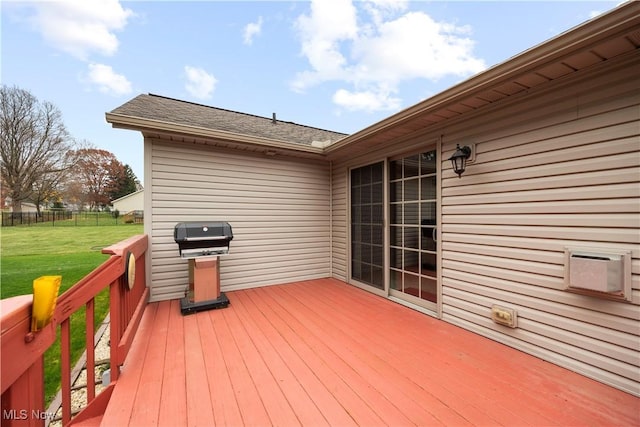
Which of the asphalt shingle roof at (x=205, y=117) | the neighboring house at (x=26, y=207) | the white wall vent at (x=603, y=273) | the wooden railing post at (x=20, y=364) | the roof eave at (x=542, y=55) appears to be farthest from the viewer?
the neighboring house at (x=26, y=207)

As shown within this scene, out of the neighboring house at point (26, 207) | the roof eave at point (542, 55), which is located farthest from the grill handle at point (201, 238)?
the neighboring house at point (26, 207)

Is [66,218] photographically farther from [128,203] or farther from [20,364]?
[20,364]

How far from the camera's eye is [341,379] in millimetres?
1943

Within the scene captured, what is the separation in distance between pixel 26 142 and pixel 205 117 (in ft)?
46.9

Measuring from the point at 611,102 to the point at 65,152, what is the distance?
65.0 feet

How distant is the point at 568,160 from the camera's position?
6.78 feet

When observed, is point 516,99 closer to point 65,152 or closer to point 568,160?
point 568,160

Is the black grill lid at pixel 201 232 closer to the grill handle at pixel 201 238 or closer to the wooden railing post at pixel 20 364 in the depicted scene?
the grill handle at pixel 201 238

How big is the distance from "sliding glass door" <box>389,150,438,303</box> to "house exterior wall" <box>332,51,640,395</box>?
0.20 meters

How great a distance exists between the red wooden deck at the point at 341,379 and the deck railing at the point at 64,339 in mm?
227

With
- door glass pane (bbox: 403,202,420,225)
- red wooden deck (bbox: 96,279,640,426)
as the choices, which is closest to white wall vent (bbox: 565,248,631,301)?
red wooden deck (bbox: 96,279,640,426)

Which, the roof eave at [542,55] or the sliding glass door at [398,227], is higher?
the roof eave at [542,55]

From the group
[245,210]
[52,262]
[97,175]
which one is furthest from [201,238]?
[97,175]

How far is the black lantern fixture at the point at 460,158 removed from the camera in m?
2.68
